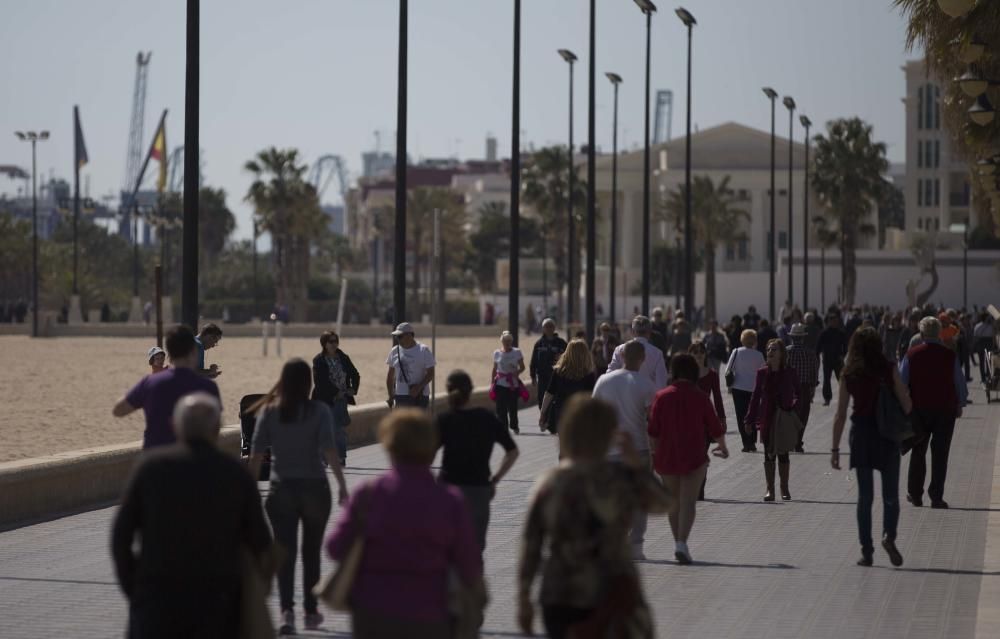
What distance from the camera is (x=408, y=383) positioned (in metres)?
19.5

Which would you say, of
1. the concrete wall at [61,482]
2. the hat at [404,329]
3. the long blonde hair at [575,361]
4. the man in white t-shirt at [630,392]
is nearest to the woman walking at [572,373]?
the long blonde hair at [575,361]

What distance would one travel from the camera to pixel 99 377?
4822cm

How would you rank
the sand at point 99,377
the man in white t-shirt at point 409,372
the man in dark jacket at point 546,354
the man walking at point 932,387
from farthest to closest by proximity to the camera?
the sand at point 99,377
the man in dark jacket at point 546,354
the man in white t-shirt at point 409,372
the man walking at point 932,387

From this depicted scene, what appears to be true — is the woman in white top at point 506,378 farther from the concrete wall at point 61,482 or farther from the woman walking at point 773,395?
the woman walking at point 773,395

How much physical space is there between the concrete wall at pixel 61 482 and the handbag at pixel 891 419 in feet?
23.8

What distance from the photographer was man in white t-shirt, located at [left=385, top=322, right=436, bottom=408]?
19.4m

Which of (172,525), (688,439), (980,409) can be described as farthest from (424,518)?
(980,409)

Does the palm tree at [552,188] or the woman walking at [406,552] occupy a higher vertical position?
the palm tree at [552,188]

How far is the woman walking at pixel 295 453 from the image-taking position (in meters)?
10.4

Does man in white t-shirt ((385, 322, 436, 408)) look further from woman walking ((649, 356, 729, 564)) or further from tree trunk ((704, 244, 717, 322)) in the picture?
tree trunk ((704, 244, 717, 322))

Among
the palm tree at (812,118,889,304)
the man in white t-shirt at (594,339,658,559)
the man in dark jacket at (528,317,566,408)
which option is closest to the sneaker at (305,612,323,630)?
the man in white t-shirt at (594,339,658,559)

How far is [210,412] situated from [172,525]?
0.48 m

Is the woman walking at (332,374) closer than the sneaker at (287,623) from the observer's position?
No

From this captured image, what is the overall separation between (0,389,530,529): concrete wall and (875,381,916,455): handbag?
7243mm
